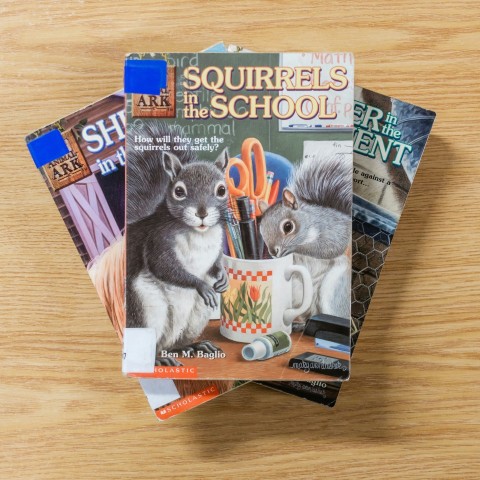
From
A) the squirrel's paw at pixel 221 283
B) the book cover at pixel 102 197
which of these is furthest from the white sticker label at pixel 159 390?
the squirrel's paw at pixel 221 283

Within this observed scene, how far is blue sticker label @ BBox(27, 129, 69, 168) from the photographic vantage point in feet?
2.34

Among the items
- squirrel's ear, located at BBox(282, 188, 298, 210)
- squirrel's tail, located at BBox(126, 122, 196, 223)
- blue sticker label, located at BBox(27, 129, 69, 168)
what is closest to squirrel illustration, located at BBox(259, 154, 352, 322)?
squirrel's ear, located at BBox(282, 188, 298, 210)

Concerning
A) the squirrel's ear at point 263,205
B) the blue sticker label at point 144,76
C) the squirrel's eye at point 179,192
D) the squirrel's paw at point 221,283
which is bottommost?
the squirrel's paw at point 221,283

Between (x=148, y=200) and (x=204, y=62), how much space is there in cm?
15

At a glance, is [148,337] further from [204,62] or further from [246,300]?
[204,62]

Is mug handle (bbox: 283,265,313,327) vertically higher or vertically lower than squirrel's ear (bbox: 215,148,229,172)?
lower

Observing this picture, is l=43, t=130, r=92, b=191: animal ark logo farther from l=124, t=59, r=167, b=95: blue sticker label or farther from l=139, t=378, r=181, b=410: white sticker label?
l=139, t=378, r=181, b=410: white sticker label

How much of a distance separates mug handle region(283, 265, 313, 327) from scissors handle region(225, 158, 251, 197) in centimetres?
9

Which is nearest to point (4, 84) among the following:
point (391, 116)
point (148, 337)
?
point (148, 337)

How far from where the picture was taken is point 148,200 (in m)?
0.68

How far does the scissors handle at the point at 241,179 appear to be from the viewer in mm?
677

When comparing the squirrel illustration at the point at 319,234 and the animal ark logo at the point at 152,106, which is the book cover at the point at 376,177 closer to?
→ the squirrel illustration at the point at 319,234

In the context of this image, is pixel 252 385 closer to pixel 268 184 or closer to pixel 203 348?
pixel 203 348

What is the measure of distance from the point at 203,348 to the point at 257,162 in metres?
0.20
